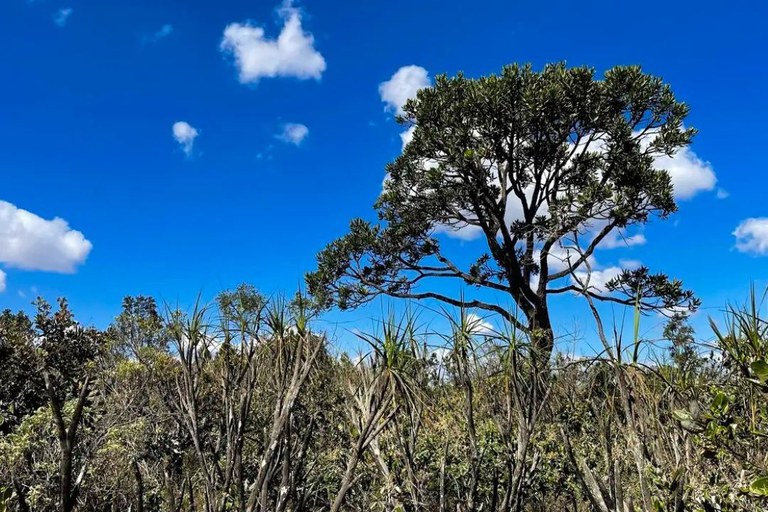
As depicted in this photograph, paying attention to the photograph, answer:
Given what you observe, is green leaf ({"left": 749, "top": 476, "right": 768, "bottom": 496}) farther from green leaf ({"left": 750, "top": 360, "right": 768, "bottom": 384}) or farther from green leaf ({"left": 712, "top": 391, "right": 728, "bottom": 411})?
green leaf ({"left": 712, "top": 391, "right": 728, "bottom": 411})

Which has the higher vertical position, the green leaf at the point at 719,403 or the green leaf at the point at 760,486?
the green leaf at the point at 719,403

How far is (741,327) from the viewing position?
3043 mm

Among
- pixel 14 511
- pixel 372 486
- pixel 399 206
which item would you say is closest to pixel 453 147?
pixel 399 206

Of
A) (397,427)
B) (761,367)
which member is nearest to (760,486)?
(761,367)

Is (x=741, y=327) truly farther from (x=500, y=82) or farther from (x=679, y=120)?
(x=679, y=120)

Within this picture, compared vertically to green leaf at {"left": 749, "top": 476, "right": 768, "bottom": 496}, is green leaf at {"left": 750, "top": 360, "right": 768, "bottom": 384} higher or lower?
higher

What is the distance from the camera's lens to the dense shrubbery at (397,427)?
3602 mm

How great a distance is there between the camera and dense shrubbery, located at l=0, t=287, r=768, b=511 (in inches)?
142

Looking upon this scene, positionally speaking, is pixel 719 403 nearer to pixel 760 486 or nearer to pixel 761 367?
A: pixel 760 486

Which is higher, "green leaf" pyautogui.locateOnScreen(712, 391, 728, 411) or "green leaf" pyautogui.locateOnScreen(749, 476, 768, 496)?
"green leaf" pyautogui.locateOnScreen(712, 391, 728, 411)

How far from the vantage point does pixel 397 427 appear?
4422 millimetres

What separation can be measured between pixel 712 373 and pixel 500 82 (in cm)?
1015

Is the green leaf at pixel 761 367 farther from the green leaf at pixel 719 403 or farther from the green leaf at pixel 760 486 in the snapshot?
the green leaf at pixel 719 403

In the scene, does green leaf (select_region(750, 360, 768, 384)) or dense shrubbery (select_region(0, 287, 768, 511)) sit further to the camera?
dense shrubbery (select_region(0, 287, 768, 511))
